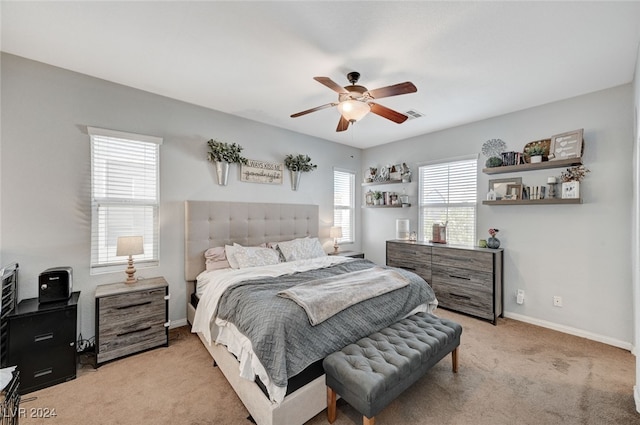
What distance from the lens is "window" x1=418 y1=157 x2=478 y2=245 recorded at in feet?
13.4

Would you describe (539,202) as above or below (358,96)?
below

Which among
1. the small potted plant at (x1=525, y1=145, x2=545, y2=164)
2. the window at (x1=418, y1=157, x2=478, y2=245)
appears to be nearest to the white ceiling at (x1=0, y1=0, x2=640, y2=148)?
A: the small potted plant at (x1=525, y1=145, x2=545, y2=164)

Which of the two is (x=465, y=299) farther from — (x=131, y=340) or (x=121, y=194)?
(x=121, y=194)

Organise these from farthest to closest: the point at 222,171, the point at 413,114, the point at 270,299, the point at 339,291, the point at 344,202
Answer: the point at 344,202 → the point at 413,114 → the point at 222,171 → the point at 339,291 → the point at 270,299

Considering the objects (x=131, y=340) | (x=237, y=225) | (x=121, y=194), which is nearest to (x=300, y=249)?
(x=237, y=225)

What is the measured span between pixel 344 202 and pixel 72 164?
409cm

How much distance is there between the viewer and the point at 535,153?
10.8ft

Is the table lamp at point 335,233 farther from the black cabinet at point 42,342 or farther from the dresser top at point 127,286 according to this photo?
the black cabinet at point 42,342

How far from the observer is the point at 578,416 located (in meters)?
1.90

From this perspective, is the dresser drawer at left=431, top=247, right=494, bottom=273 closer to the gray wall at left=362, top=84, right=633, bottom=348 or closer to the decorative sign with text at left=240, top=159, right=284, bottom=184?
the gray wall at left=362, top=84, right=633, bottom=348

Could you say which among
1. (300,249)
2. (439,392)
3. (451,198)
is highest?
(451,198)

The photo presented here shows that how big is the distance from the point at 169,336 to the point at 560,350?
428cm

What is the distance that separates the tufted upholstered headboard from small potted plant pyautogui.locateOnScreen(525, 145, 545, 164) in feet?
10.2

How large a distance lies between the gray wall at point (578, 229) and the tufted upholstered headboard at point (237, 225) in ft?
9.15
